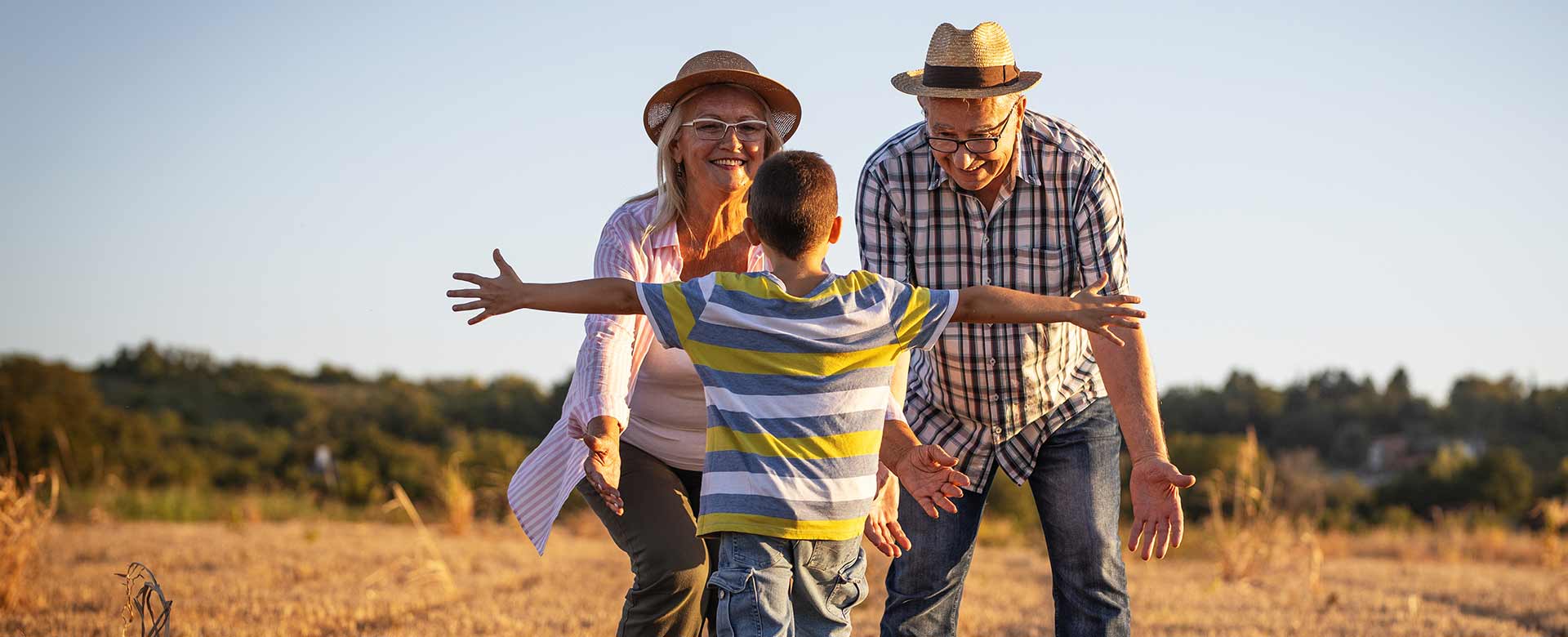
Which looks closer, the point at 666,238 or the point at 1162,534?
the point at 1162,534

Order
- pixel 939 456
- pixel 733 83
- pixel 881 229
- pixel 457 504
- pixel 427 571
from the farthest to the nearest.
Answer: pixel 457 504 → pixel 427 571 → pixel 733 83 → pixel 881 229 → pixel 939 456

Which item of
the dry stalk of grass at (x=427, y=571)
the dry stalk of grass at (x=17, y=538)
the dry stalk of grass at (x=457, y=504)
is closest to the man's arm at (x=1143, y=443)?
the dry stalk of grass at (x=427, y=571)

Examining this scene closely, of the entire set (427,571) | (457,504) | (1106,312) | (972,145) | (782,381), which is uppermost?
(972,145)

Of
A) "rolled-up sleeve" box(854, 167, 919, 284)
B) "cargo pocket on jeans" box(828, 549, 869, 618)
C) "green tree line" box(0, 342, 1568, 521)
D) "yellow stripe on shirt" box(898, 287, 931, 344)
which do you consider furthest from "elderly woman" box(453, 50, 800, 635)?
"green tree line" box(0, 342, 1568, 521)

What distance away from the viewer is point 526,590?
807 cm

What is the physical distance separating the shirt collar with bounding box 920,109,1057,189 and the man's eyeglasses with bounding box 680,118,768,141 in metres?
0.53

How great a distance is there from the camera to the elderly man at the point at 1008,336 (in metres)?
3.55

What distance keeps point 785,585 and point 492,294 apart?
0.91 meters

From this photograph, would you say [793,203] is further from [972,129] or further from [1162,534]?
[1162,534]

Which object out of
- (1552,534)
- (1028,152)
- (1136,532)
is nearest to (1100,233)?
(1028,152)

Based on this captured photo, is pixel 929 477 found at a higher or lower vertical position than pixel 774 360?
lower

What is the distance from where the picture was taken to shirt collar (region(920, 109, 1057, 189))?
12.1 feet

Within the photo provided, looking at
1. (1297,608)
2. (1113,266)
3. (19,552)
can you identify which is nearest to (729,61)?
(1113,266)

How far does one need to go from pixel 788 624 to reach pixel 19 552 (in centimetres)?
515
